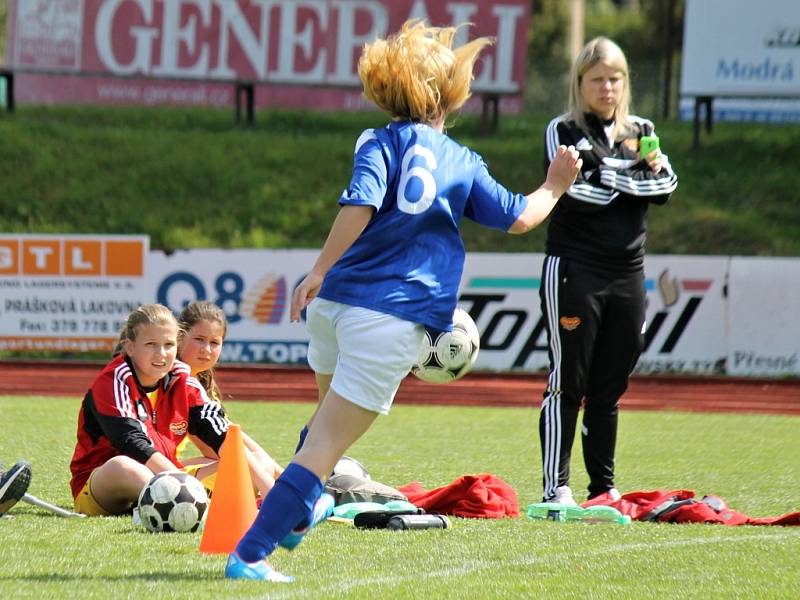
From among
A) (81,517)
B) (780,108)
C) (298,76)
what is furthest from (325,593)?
(780,108)

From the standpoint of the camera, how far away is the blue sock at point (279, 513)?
14.7ft

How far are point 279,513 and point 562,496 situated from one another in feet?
7.54

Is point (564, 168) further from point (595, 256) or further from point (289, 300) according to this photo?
point (289, 300)

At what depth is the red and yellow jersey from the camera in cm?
611

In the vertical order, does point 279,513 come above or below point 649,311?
above

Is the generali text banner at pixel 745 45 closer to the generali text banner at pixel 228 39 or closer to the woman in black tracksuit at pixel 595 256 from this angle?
the generali text banner at pixel 228 39

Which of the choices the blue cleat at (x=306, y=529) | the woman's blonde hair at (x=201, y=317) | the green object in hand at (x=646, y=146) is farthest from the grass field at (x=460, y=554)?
the green object in hand at (x=646, y=146)

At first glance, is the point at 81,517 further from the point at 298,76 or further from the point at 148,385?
the point at 298,76

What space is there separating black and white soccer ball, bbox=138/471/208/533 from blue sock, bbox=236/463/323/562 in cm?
130

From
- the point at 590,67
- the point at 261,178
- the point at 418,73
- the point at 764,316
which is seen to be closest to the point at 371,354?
the point at 418,73

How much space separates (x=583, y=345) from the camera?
6461 millimetres

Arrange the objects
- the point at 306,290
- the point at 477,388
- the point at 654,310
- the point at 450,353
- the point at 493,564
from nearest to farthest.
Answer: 1. the point at 306,290
2. the point at 493,564
3. the point at 450,353
4. the point at 477,388
5. the point at 654,310

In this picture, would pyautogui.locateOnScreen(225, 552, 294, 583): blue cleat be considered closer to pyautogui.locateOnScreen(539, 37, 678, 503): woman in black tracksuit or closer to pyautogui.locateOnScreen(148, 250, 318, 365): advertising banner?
pyautogui.locateOnScreen(539, 37, 678, 503): woman in black tracksuit

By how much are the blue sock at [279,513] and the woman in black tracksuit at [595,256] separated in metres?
2.24
